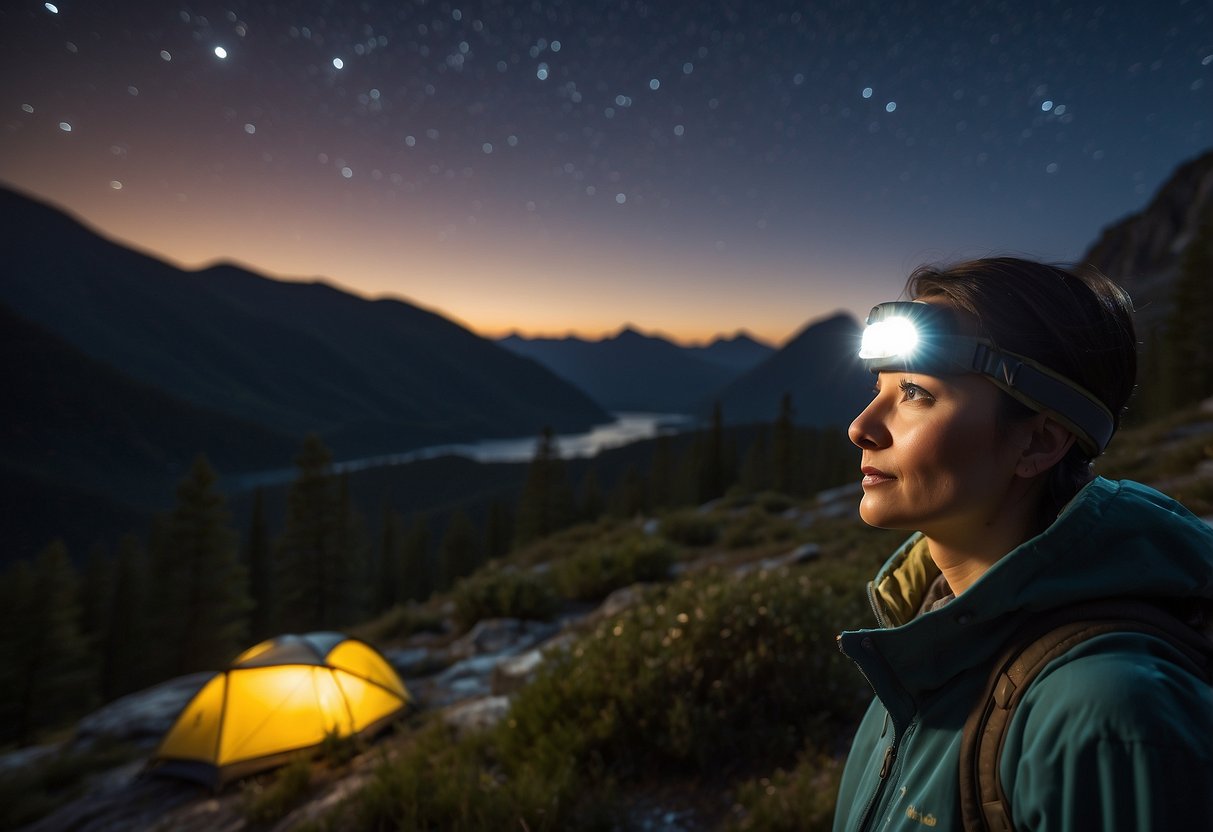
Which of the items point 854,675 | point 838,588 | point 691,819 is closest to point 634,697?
point 691,819

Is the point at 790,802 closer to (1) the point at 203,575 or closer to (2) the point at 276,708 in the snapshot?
(2) the point at 276,708

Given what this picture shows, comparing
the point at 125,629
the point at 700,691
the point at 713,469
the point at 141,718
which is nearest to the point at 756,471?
the point at 713,469

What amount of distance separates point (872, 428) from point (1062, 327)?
57 centimetres

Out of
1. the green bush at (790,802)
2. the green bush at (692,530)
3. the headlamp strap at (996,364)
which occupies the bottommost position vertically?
the green bush at (692,530)

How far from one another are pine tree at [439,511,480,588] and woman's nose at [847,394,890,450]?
6726 centimetres

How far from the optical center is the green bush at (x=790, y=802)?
377 cm

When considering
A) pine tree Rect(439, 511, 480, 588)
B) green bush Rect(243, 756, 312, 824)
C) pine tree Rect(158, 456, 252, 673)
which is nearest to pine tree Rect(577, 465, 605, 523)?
pine tree Rect(439, 511, 480, 588)

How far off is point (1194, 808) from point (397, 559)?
76.4 m

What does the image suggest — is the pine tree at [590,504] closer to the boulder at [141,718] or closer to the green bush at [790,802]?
the boulder at [141,718]

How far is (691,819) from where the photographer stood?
171 inches

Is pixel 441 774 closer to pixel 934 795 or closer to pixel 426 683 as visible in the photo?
pixel 934 795

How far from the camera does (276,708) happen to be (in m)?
7.80

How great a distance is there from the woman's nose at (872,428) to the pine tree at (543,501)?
5436 centimetres

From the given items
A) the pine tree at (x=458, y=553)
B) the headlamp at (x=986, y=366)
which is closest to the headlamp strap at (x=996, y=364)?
the headlamp at (x=986, y=366)
